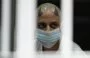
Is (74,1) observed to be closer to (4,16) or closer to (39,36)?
(39,36)

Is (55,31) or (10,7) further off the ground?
(10,7)

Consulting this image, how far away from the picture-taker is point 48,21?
2.96 metres

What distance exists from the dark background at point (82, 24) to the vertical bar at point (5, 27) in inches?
21.7

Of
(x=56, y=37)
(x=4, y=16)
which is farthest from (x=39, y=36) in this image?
(x=4, y=16)

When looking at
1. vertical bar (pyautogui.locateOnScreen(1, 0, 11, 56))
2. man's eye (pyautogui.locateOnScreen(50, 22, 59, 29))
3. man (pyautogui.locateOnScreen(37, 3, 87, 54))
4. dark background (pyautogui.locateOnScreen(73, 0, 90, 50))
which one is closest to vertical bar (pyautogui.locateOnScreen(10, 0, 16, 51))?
vertical bar (pyautogui.locateOnScreen(1, 0, 11, 56))

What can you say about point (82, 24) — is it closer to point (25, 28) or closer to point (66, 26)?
point (66, 26)

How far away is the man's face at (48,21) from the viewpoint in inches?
116

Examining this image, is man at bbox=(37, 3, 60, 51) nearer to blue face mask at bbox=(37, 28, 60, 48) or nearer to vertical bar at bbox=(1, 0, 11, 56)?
blue face mask at bbox=(37, 28, 60, 48)

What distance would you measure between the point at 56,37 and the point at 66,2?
300 mm

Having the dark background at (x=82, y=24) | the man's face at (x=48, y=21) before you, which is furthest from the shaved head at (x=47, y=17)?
the dark background at (x=82, y=24)

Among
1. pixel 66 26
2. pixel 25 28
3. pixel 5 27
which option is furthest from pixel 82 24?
pixel 5 27

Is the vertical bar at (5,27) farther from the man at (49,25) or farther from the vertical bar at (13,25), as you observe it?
the man at (49,25)

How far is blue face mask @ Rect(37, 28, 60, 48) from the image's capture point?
9.64 ft

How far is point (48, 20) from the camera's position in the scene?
296cm
